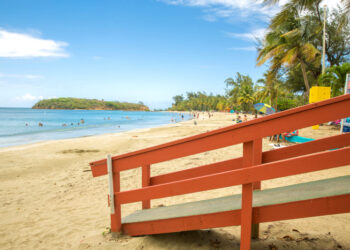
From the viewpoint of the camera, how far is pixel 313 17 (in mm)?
17562

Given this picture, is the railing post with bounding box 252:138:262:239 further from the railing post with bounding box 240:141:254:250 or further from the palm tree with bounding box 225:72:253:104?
the palm tree with bounding box 225:72:253:104

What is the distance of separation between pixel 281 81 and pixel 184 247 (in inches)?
1036

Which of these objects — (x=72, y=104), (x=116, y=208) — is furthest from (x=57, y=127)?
(x=72, y=104)

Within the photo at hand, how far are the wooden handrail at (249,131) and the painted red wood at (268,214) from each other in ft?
2.03

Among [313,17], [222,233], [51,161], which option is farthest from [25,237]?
[313,17]

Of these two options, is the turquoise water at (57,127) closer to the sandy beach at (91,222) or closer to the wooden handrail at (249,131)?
the sandy beach at (91,222)

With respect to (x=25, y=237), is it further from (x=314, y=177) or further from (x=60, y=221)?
(x=314, y=177)

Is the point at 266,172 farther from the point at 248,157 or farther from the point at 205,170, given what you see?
the point at 205,170

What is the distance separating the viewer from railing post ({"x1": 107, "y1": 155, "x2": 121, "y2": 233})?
243cm

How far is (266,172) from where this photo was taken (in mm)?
1708

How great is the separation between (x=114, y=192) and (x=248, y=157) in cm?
155

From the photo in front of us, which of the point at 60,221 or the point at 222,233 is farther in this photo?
the point at 60,221

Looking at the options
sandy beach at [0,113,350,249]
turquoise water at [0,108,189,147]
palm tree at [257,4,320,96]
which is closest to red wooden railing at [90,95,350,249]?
sandy beach at [0,113,350,249]

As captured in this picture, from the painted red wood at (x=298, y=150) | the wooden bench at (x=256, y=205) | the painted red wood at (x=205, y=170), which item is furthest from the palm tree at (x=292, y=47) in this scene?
the wooden bench at (x=256, y=205)
